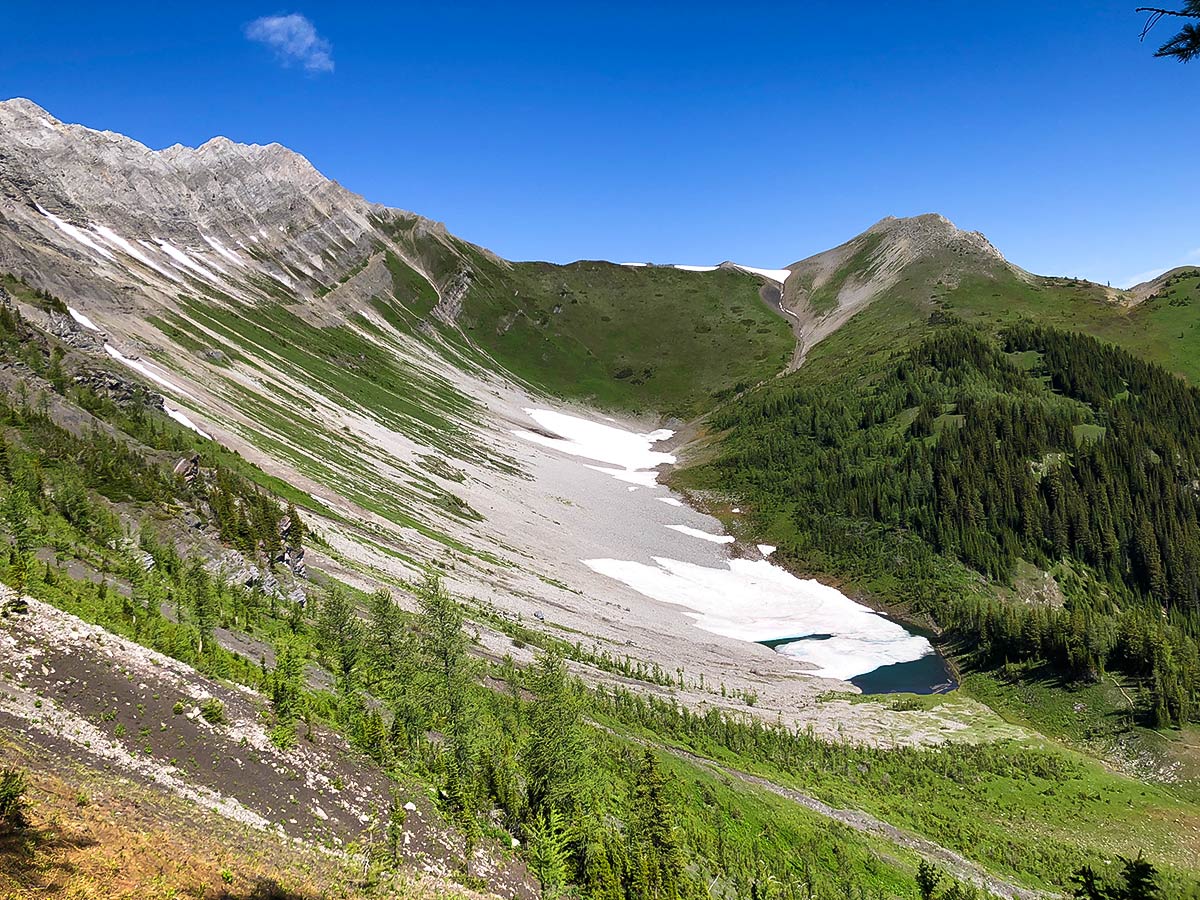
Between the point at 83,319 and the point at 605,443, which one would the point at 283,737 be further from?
the point at 605,443

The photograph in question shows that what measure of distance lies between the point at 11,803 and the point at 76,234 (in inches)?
5975

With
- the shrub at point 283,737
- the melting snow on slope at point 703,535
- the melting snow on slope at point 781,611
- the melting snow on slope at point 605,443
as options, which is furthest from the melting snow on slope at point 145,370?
the melting snow on slope at point 605,443

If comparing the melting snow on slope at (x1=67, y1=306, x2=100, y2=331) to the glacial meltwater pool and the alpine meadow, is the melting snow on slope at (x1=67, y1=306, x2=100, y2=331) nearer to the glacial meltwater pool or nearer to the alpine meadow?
the alpine meadow

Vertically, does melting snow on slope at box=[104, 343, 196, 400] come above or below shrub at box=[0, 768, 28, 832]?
above

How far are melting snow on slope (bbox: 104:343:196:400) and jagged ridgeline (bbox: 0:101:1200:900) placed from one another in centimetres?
114

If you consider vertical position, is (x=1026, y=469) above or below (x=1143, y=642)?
above

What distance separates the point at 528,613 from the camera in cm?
5603

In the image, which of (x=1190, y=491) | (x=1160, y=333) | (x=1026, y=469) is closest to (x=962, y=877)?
(x=1026, y=469)

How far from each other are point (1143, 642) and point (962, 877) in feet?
121

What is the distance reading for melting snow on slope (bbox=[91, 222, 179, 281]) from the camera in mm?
127144

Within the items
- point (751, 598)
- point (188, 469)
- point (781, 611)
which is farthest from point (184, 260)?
point (781, 611)

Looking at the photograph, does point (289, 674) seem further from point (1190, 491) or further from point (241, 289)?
point (241, 289)

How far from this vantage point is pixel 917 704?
55.4 m

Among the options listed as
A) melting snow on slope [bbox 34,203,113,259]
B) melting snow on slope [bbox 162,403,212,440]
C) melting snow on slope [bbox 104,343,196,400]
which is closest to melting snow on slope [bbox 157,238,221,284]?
melting snow on slope [bbox 34,203,113,259]
